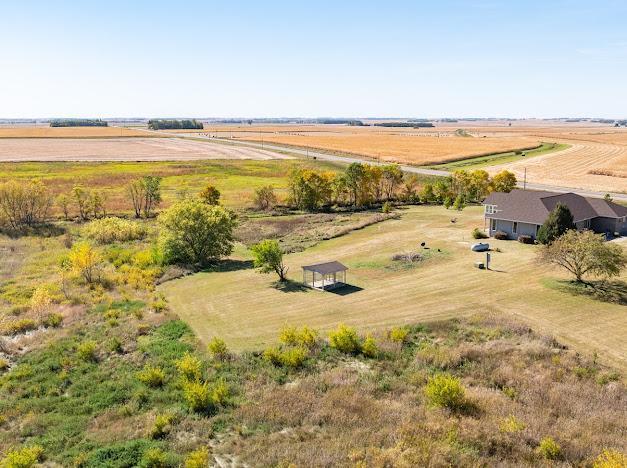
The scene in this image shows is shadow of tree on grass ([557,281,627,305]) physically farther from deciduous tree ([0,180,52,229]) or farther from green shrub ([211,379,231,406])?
deciduous tree ([0,180,52,229])

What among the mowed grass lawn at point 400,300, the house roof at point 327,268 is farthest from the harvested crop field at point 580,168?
the house roof at point 327,268

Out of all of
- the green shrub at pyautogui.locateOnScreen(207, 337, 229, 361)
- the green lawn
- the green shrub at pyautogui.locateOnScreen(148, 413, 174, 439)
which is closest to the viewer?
the green shrub at pyautogui.locateOnScreen(148, 413, 174, 439)

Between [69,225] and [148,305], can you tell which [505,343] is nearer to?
[148,305]

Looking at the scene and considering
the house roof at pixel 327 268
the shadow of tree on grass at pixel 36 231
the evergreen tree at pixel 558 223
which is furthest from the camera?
the shadow of tree on grass at pixel 36 231

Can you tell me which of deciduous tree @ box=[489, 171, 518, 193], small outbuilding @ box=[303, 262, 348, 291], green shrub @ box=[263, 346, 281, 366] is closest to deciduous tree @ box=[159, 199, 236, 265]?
small outbuilding @ box=[303, 262, 348, 291]

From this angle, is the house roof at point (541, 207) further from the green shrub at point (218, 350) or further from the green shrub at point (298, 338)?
the green shrub at point (218, 350)

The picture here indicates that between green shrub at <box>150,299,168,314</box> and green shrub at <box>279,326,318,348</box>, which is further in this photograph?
green shrub at <box>150,299,168,314</box>

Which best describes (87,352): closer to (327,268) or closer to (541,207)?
(327,268)
